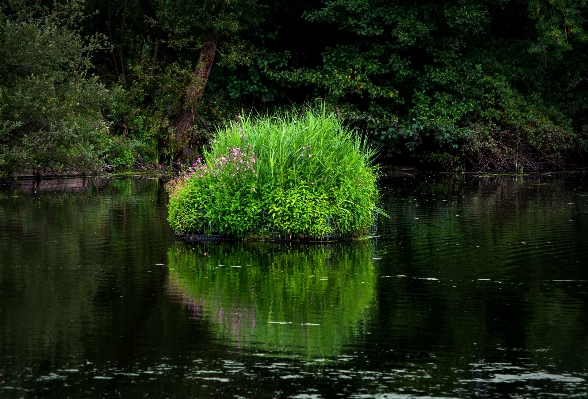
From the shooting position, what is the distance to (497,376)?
9.16 metres

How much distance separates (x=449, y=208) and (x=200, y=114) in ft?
51.1

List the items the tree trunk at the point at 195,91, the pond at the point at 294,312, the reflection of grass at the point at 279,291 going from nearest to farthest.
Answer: the pond at the point at 294,312 < the reflection of grass at the point at 279,291 < the tree trunk at the point at 195,91

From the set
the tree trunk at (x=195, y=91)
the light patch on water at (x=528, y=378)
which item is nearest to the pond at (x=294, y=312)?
the light patch on water at (x=528, y=378)

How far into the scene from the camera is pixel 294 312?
11.9m

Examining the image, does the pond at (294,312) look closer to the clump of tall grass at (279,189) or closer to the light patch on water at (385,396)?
the light patch on water at (385,396)

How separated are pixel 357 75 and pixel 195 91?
559 cm

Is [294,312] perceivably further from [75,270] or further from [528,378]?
[75,270]

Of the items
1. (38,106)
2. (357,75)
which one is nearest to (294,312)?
(38,106)

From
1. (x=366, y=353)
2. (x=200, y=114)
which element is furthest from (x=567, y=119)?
(x=366, y=353)

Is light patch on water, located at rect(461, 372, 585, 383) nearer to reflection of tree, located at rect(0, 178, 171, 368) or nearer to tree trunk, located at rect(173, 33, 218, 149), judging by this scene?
reflection of tree, located at rect(0, 178, 171, 368)

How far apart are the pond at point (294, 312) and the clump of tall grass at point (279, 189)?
432 mm

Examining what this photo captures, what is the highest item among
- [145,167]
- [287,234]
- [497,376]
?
[145,167]

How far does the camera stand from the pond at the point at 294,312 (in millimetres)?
9000

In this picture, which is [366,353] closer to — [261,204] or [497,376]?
[497,376]
